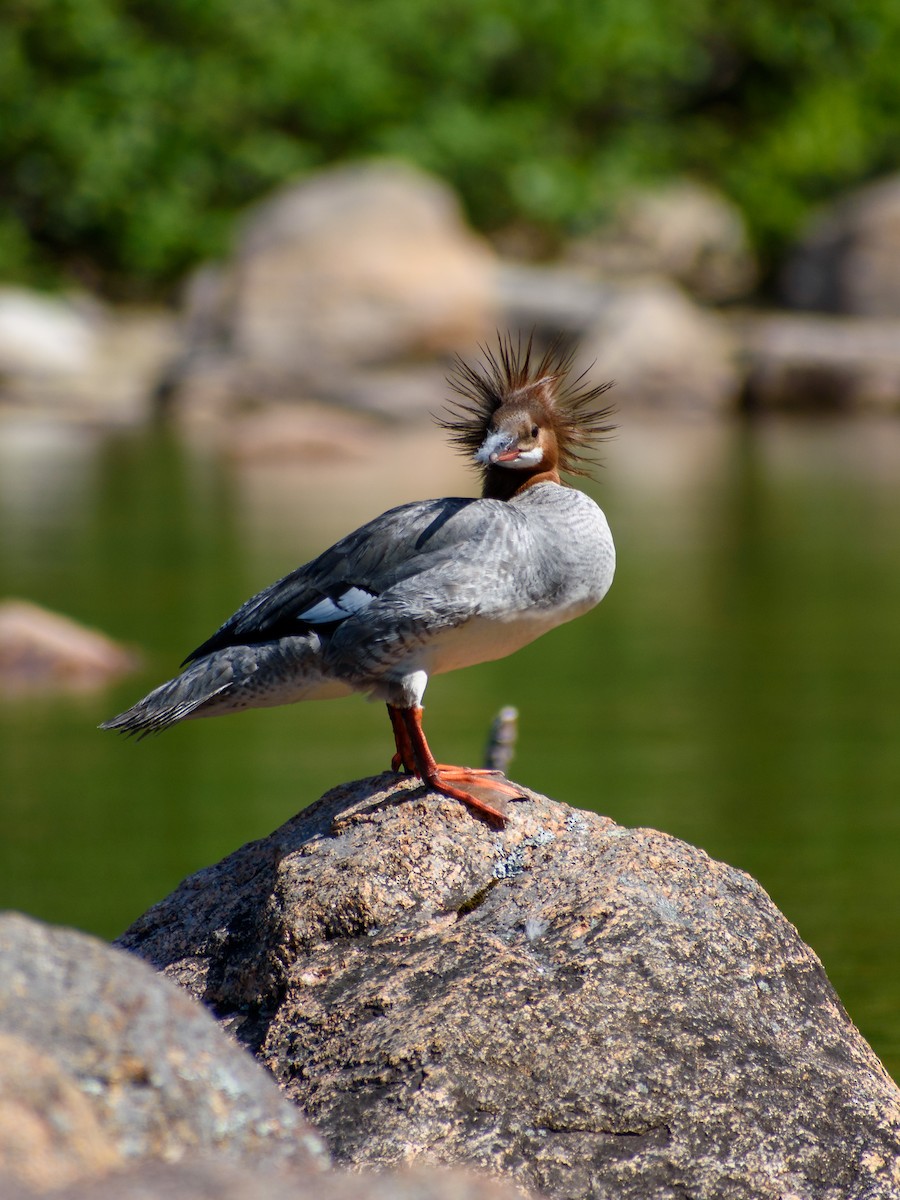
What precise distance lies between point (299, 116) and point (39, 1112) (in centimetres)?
3541

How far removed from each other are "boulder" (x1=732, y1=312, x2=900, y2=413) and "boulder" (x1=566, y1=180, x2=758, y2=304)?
6092 millimetres

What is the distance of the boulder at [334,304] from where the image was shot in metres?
28.5

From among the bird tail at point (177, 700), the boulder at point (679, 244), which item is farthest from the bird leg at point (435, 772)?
the boulder at point (679, 244)

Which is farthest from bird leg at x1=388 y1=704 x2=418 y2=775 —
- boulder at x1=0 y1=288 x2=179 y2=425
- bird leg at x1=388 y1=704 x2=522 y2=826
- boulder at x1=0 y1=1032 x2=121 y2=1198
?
boulder at x1=0 y1=288 x2=179 y2=425

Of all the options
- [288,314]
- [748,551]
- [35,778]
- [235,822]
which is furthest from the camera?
[288,314]

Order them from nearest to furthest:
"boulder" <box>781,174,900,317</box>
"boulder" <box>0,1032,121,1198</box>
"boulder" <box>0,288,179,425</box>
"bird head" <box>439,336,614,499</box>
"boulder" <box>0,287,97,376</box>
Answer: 1. "boulder" <box>0,1032,121,1198</box>
2. "bird head" <box>439,336,614,499</box>
3. "boulder" <box>0,288,179,425</box>
4. "boulder" <box>0,287,97,376</box>
5. "boulder" <box>781,174,900,317</box>

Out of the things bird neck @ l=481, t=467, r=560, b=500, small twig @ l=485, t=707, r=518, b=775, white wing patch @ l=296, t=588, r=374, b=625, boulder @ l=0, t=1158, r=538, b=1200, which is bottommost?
boulder @ l=0, t=1158, r=538, b=1200

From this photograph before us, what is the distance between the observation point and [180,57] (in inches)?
1394

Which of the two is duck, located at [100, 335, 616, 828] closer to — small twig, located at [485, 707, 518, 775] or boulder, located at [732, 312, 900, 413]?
small twig, located at [485, 707, 518, 775]

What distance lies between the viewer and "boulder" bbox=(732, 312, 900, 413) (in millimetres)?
28375

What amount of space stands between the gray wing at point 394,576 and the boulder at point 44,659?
27.9 ft

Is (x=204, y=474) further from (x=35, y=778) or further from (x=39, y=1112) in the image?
(x=39, y=1112)

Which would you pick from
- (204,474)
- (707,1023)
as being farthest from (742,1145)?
(204,474)

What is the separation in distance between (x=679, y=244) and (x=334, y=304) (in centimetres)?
997
